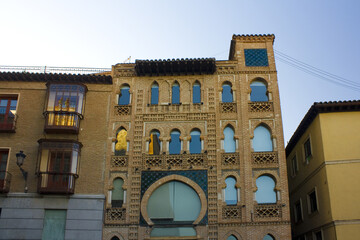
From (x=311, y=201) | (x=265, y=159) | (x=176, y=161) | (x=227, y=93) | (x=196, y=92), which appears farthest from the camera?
(x=196, y=92)

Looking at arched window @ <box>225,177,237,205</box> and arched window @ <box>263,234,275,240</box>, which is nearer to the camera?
A: arched window @ <box>263,234,275,240</box>

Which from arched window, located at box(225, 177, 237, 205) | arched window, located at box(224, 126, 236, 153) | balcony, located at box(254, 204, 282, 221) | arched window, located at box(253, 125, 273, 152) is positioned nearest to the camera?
balcony, located at box(254, 204, 282, 221)

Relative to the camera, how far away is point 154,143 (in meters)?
22.0

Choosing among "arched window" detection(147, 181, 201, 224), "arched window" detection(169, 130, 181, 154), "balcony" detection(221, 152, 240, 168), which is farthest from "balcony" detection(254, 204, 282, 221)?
"arched window" detection(169, 130, 181, 154)

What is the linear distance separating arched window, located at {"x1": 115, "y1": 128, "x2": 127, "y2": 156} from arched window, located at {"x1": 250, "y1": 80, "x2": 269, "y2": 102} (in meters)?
7.14

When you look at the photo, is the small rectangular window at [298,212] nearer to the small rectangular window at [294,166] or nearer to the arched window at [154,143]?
the small rectangular window at [294,166]

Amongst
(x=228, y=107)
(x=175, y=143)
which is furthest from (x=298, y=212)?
(x=175, y=143)

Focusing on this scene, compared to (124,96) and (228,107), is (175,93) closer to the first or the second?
(124,96)

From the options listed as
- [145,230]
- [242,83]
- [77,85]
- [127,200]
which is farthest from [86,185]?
[242,83]

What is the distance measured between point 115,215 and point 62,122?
5.57 meters

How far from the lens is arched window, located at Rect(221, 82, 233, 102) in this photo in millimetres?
22763

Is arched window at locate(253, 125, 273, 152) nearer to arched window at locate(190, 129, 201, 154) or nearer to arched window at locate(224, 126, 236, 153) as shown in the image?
arched window at locate(224, 126, 236, 153)

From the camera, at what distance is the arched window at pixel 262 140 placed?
21.5 m

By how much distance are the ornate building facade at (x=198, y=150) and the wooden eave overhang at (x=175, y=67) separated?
0.05m
